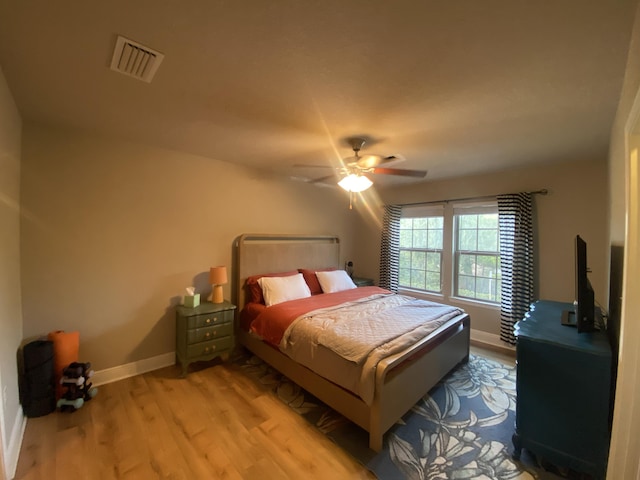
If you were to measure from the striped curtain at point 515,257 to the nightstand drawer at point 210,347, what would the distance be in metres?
3.38

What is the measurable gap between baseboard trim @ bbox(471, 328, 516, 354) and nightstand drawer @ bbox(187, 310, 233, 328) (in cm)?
327

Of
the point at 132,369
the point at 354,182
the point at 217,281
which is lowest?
the point at 132,369

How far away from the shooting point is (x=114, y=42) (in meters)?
1.28

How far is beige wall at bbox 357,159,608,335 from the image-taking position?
2895mm

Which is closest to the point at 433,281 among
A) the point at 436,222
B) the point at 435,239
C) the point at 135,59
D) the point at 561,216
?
the point at 435,239

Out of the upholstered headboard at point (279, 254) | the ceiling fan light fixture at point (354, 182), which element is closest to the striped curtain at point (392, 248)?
the upholstered headboard at point (279, 254)

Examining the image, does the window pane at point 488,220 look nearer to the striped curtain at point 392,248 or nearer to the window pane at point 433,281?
the window pane at point 433,281

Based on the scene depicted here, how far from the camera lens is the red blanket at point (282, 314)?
260 cm

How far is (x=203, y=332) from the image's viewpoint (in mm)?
2766

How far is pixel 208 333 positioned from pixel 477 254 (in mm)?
3653

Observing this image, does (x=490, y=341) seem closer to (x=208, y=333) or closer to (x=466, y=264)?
(x=466, y=264)

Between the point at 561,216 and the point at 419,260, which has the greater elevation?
the point at 561,216

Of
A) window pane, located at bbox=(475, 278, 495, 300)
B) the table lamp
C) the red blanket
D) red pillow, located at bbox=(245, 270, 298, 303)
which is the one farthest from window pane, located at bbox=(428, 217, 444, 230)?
the table lamp

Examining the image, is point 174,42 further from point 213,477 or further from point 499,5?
point 213,477
